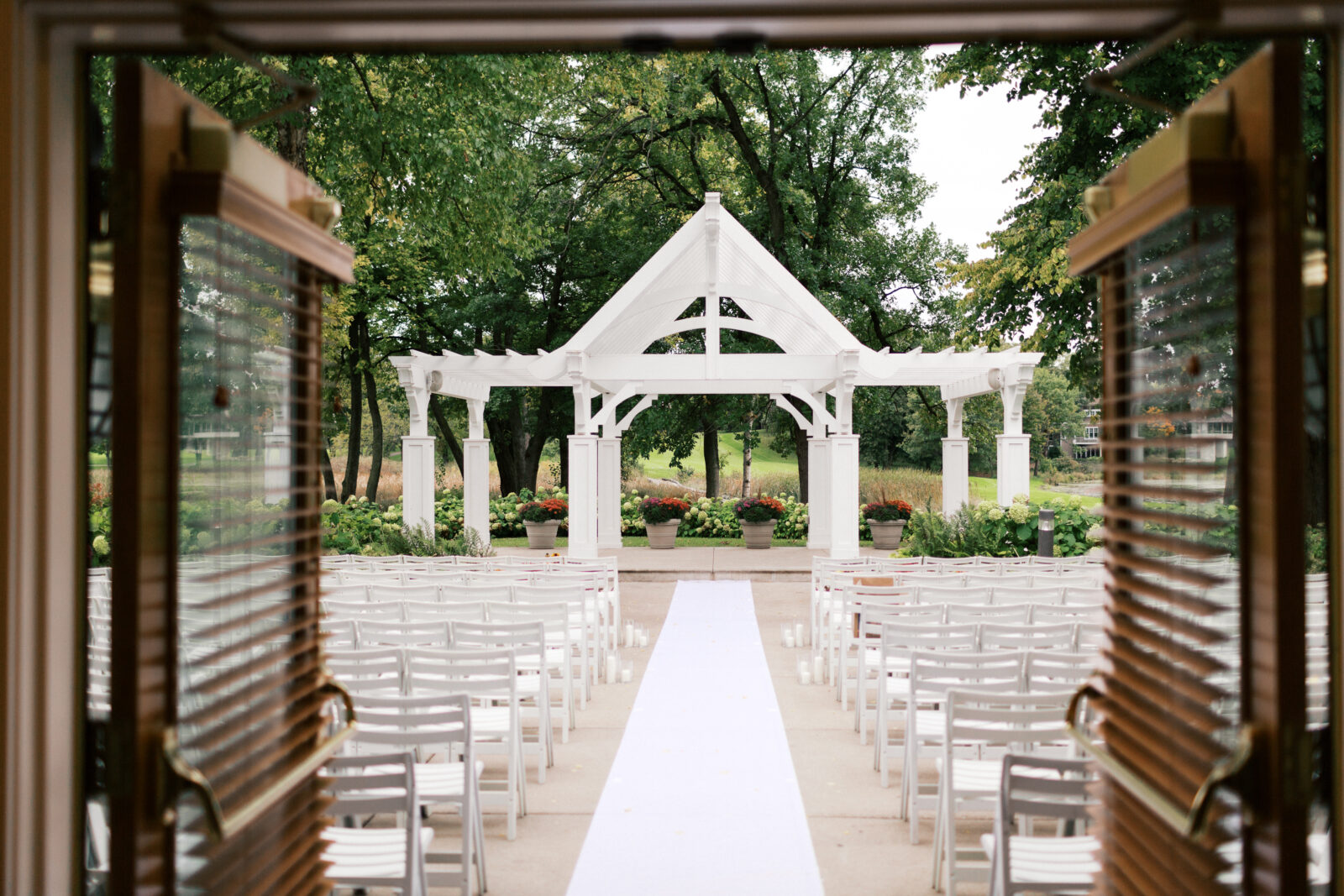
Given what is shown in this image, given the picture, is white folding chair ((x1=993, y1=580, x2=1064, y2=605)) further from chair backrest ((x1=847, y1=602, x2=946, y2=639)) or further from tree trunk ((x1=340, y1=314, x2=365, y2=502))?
tree trunk ((x1=340, y1=314, x2=365, y2=502))

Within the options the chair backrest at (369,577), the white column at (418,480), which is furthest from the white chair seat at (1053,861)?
the white column at (418,480)

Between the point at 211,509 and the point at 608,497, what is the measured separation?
17.7m

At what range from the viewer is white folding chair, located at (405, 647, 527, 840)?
5.17 meters

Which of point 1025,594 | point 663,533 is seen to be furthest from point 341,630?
point 663,533

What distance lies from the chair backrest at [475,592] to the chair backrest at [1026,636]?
152 inches

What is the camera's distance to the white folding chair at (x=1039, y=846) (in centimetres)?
346

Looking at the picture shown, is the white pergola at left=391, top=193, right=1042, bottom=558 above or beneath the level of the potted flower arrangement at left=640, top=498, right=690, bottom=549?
above

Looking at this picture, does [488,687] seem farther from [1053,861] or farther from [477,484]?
[477,484]

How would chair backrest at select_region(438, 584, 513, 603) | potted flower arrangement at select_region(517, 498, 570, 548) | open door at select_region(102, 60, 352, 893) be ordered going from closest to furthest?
open door at select_region(102, 60, 352, 893), chair backrest at select_region(438, 584, 513, 603), potted flower arrangement at select_region(517, 498, 570, 548)

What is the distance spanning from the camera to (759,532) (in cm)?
2081

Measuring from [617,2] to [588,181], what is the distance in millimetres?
24521

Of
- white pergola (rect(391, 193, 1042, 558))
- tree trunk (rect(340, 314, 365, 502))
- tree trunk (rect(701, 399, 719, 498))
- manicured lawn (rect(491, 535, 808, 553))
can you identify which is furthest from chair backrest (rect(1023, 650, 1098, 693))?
tree trunk (rect(340, 314, 365, 502))

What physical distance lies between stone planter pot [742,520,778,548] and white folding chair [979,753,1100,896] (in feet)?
55.1

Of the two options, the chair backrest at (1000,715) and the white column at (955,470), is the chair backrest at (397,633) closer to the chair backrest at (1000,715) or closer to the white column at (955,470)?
A: the chair backrest at (1000,715)
